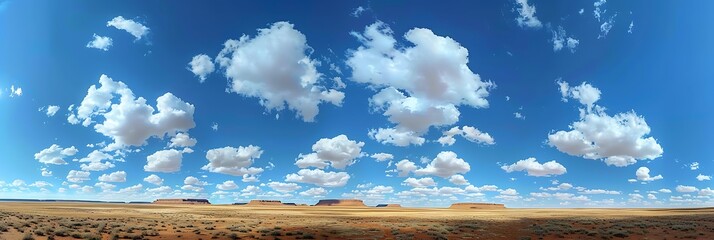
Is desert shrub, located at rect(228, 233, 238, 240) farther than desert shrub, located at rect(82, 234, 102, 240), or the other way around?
desert shrub, located at rect(228, 233, 238, 240)

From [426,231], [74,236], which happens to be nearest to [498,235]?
[426,231]

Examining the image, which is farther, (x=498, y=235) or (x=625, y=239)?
(x=498, y=235)

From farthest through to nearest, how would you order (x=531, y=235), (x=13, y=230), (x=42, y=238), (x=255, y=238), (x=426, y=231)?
(x=426, y=231) → (x=531, y=235) → (x=255, y=238) → (x=13, y=230) → (x=42, y=238)

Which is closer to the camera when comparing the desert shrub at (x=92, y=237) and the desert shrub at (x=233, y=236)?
the desert shrub at (x=92, y=237)

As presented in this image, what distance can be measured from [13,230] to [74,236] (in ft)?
21.5

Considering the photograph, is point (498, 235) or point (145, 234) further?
point (498, 235)

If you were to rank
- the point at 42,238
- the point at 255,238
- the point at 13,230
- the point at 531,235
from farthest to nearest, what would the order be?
the point at 531,235 → the point at 255,238 → the point at 13,230 → the point at 42,238

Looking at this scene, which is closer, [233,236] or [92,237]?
[92,237]

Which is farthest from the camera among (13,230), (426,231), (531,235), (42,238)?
(426,231)

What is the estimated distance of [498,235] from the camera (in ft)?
139

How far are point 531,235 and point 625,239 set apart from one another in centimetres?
787

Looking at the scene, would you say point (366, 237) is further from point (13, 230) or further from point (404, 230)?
point (13, 230)

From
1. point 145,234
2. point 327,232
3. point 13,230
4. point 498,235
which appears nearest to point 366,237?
point 327,232

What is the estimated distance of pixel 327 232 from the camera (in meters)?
43.3
